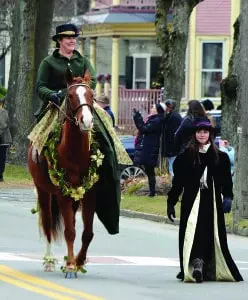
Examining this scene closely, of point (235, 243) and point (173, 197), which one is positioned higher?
point (173, 197)

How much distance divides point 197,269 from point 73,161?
1.71 meters

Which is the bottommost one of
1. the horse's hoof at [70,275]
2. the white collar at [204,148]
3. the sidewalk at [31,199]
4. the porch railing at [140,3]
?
the sidewalk at [31,199]

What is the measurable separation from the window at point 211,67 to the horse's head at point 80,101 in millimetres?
35862

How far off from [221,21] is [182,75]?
18652 mm

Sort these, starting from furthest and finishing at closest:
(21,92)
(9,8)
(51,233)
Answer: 1. (9,8)
2. (21,92)
3. (51,233)

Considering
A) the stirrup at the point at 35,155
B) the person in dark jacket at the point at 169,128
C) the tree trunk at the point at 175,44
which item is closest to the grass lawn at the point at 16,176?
the tree trunk at the point at 175,44

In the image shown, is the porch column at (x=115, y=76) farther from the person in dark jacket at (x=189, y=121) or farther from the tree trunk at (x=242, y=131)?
the tree trunk at (x=242, y=131)

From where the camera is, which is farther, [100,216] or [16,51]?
[16,51]

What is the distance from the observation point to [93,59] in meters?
50.3

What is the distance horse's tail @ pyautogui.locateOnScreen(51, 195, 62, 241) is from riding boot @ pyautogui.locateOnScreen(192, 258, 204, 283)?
1.91 meters

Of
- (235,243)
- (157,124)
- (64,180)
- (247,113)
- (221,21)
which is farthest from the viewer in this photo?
(221,21)

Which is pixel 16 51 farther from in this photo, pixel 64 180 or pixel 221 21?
pixel 64 180

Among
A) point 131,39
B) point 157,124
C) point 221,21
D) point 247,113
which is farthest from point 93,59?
point 247,113

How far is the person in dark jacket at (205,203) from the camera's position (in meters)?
13.4
